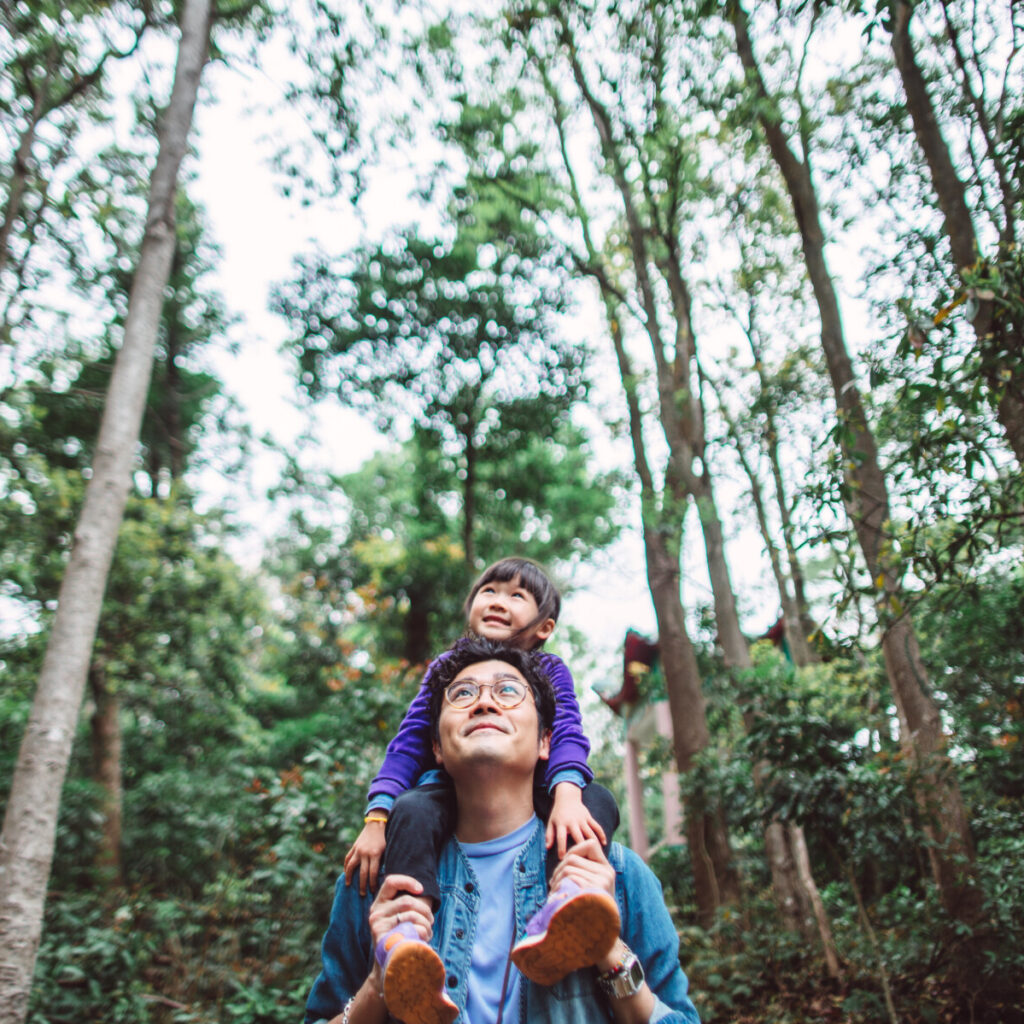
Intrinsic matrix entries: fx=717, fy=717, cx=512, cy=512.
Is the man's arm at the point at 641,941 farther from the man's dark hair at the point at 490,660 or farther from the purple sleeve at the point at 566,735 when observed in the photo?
the man's dark hair at the point at 490,660

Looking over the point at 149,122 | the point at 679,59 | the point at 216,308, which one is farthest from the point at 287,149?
the point at 216,308

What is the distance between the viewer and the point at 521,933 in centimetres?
157

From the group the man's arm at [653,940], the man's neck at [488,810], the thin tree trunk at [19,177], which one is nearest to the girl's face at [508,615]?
the man's neck at [488,810]

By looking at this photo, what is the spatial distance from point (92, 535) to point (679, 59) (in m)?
7.40

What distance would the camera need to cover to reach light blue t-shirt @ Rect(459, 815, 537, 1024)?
1.50 m

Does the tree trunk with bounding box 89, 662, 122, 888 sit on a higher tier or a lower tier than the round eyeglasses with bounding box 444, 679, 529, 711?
higher

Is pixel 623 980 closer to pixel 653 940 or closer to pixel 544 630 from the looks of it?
pixel 653 940

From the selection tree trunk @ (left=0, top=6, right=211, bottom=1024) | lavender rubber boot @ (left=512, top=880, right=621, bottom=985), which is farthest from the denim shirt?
tree trunk @ (left=0, top=6, right=211, bottom=1024)

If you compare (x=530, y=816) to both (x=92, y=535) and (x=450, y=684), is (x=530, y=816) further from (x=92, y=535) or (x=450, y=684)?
(x=92, y=535)

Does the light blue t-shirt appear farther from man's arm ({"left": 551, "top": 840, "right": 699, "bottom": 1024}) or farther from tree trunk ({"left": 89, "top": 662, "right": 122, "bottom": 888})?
tree trunk ({"left": 89, "top": 662, "right": 122, "bottom": 888})

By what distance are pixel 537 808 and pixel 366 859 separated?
454 mm

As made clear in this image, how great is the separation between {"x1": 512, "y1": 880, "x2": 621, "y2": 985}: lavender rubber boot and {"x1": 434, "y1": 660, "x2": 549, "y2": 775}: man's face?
0.36 metres

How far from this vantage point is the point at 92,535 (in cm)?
477

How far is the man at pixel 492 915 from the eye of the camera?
4.86 ft
